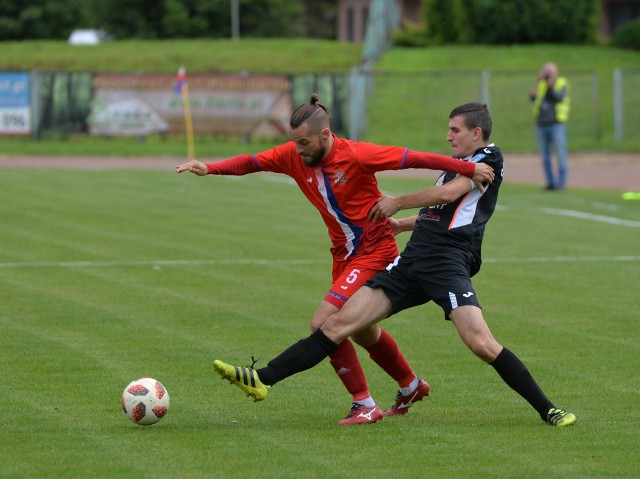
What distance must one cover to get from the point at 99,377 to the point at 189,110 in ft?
93.2

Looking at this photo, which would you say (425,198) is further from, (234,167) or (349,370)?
(234,167)

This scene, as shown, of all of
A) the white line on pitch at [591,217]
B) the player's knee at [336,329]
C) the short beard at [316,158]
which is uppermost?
A: the short beard at [316,158]

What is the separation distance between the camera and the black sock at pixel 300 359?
7277 mm

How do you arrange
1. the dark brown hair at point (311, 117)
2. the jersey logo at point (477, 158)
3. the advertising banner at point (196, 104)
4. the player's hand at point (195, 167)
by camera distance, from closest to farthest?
the dark brown hair at point (311, 117)
the jersey logo at point (477, 158)
the player's hand at point (195, 167)
the advertising banner at point (196, 104)

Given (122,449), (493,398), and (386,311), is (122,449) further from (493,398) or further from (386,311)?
(493,398)

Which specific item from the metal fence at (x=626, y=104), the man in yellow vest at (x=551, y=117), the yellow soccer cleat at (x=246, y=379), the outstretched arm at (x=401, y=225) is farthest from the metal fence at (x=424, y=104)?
the yellow soccer cleat at (x=246, y=379)

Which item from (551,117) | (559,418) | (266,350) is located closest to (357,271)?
(559,418)

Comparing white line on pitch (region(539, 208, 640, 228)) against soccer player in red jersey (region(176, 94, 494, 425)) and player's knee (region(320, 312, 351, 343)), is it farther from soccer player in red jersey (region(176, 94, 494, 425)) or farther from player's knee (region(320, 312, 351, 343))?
player's knee (region(320, 312, 351, 343))

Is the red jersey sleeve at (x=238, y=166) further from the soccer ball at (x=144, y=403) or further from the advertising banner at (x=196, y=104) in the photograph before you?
the advertising banner at (x=196, y=104)

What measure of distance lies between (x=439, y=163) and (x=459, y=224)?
502 mm

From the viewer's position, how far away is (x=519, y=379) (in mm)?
7199

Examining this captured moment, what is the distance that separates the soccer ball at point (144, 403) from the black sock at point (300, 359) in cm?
59

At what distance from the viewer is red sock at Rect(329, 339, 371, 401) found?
7.50 meters

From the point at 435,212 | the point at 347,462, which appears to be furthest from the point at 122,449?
the point at 435,212
